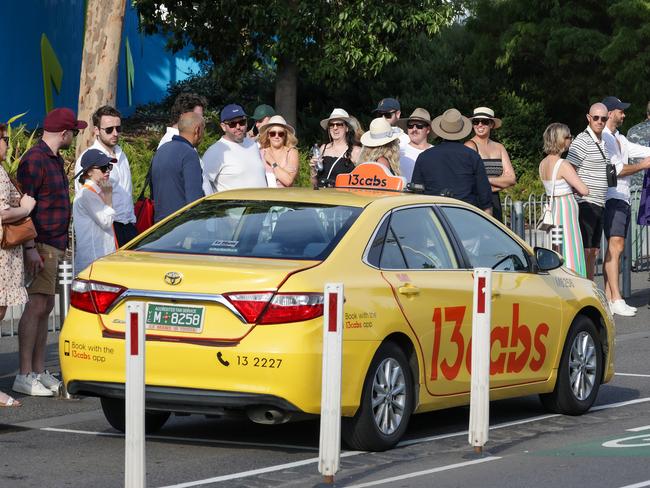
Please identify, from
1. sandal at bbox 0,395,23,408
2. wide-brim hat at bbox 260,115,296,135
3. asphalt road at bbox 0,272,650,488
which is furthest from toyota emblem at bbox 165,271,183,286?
wide-brim hat at bbox 260,115,296,135

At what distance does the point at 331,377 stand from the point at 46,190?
392 centimetres

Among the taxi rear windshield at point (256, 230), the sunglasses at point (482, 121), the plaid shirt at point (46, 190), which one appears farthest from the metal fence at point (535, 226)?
the taxi rear windshield at point (256, 230)

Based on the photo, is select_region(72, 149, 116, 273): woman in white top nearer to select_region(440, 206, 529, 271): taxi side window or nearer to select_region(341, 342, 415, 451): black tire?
select_region(440, 206, 529, 271): taxi side window

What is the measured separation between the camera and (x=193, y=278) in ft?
26.7

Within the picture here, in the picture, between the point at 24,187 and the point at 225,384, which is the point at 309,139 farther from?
the point at 225,384

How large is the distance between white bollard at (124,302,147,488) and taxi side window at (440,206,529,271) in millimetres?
3232

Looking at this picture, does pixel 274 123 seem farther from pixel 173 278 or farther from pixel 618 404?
pixel 173 278

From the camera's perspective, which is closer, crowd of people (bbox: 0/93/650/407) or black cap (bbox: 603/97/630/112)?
crowd of people (bbox: 0/93/650/407)

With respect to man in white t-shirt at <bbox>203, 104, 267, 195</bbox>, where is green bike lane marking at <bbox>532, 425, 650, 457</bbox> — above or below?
below

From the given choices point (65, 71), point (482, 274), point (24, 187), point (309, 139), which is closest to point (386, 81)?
point (309, 139)

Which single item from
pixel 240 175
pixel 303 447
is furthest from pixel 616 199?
pixel 303 447

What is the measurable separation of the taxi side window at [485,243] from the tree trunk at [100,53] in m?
11.6

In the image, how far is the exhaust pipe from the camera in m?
8.02

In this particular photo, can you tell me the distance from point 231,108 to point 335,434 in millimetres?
5657
